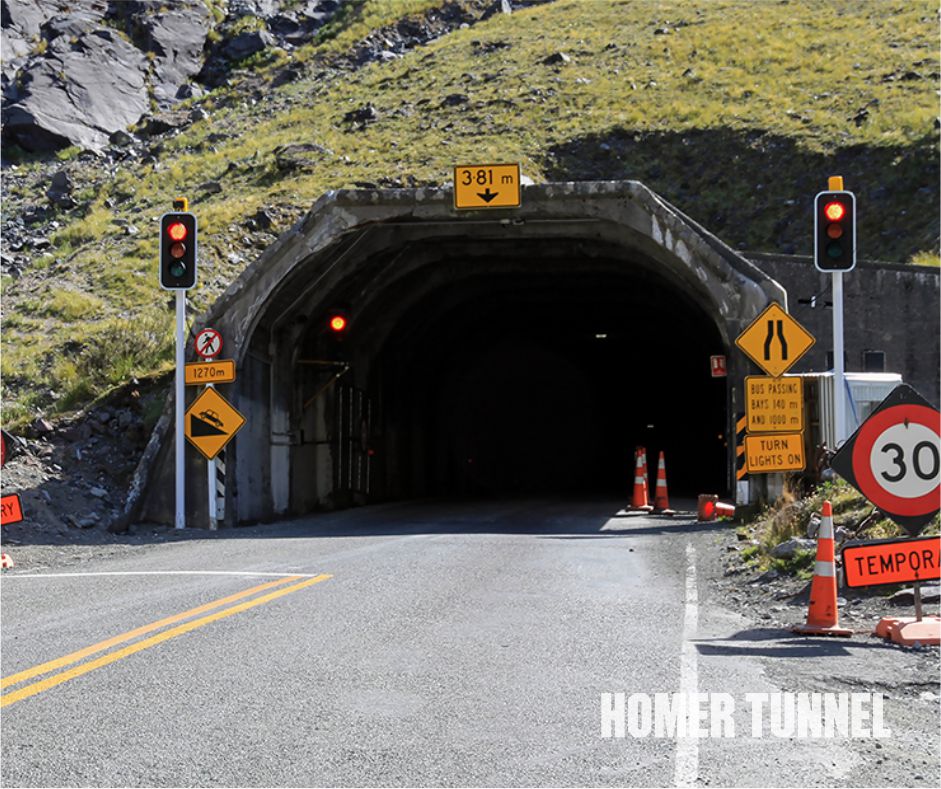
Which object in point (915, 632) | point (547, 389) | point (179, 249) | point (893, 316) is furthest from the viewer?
point (547, 389)

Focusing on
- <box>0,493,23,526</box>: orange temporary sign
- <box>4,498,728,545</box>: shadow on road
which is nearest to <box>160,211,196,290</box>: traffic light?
<box>4,498,728,545</box>: shadow on road

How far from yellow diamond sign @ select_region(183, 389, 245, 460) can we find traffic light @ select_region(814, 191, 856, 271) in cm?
870

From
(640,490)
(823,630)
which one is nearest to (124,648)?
(823,630)

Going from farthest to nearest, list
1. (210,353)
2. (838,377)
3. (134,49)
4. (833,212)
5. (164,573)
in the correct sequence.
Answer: (134,49) < (210,353) < (833,212) < (838,377) < (164,573)

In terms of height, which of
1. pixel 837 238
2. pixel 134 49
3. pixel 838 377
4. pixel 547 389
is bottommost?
pixel 838 377

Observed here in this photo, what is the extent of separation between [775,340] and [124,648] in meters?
11.1

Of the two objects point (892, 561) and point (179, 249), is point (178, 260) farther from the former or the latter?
point (892, 561)

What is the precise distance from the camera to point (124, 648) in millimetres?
8117

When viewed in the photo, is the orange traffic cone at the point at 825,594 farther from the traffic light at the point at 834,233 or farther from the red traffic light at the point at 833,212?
the red traffic light at the point at 833,212

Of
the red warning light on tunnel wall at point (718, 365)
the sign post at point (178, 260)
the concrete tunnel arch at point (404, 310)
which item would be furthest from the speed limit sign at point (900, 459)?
the red warning light on tunnel wall at point (718, 365)

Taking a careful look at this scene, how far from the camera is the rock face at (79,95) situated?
54844mm

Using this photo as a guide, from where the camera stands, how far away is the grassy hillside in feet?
107

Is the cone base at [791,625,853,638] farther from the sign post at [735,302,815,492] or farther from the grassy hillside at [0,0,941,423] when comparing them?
the grassy hillside at [0,0,941,423]

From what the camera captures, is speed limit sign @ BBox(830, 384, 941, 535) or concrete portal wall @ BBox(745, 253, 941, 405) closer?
speed limit sign @ BBox(830, 384, 941, 535)
